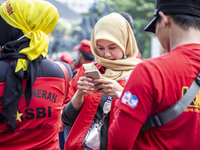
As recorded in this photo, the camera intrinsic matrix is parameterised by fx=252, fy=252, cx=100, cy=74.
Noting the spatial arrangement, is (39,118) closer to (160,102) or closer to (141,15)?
(160,102)

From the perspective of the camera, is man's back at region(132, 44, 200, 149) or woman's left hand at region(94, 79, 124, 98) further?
woman's left hand at region(94, 79, 124, 98)

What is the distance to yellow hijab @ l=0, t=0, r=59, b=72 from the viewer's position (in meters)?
1.93

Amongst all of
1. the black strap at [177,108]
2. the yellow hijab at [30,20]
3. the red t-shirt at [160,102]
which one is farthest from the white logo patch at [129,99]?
the yellow hijab at [30,20]

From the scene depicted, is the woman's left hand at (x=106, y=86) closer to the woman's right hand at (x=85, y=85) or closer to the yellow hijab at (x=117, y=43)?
the woman's right hand at (x=85, y=85)

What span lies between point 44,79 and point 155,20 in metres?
0.96

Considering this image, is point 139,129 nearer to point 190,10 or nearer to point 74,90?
point 190,10

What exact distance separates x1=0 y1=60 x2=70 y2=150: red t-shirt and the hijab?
0.06 metres

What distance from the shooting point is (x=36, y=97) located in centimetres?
192

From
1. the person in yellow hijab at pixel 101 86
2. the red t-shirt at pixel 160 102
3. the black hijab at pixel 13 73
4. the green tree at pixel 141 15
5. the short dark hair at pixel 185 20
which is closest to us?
the red t-shirt at pixel 160 102

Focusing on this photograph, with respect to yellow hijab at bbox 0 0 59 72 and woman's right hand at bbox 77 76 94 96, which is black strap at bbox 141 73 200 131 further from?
yellow hijab at bbox 0 0 59 72

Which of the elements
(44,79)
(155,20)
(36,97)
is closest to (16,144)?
(36,97)

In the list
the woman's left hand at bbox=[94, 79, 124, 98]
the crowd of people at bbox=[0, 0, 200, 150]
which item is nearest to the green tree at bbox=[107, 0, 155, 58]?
the crowd of people at bbox=[0, 0, 200, 150]

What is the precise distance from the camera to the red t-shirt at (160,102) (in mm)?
1253

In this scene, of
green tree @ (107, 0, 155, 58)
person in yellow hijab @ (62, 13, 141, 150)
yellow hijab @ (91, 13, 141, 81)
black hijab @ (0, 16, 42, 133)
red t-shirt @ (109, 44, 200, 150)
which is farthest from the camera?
green tree @ (107, 0, 155, 58)
